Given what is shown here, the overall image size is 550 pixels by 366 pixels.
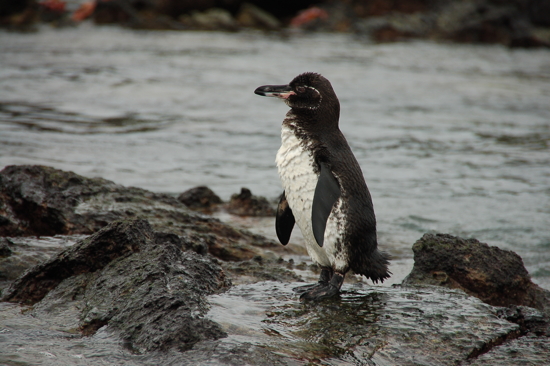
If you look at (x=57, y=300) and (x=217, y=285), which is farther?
(x=217, y=285)

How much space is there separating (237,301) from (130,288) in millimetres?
619

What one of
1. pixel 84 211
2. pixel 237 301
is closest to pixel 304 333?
pixel 237 301

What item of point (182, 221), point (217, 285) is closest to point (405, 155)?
point (182, 221)

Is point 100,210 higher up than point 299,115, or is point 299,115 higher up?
point 299,115

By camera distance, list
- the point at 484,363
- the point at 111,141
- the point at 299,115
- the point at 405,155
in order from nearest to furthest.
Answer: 1. the point at 484,363
2. the point at 299,115
3. the point at 111,141
4. the point at 405,155

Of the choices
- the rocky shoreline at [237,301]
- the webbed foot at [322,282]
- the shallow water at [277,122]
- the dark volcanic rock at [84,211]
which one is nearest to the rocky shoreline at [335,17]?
the shallow water at [277,122]

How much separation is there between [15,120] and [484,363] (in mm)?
10156

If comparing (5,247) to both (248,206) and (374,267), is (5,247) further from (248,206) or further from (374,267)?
(248,206)

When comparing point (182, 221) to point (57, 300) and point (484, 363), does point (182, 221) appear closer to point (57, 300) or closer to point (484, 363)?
point (57, 300)

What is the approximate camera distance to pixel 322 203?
3.63 metres

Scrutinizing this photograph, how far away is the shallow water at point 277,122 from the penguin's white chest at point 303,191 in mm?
1793

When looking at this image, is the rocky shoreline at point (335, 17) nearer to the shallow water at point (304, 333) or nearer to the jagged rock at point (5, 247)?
the jagged rock at point (5, 247)

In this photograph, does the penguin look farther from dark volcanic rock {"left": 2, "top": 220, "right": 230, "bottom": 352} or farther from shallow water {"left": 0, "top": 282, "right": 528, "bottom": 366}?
dark volcanic rock {"left": 2, "top": 220, "right": 230, "bottom": 352}

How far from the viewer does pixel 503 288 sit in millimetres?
4199
